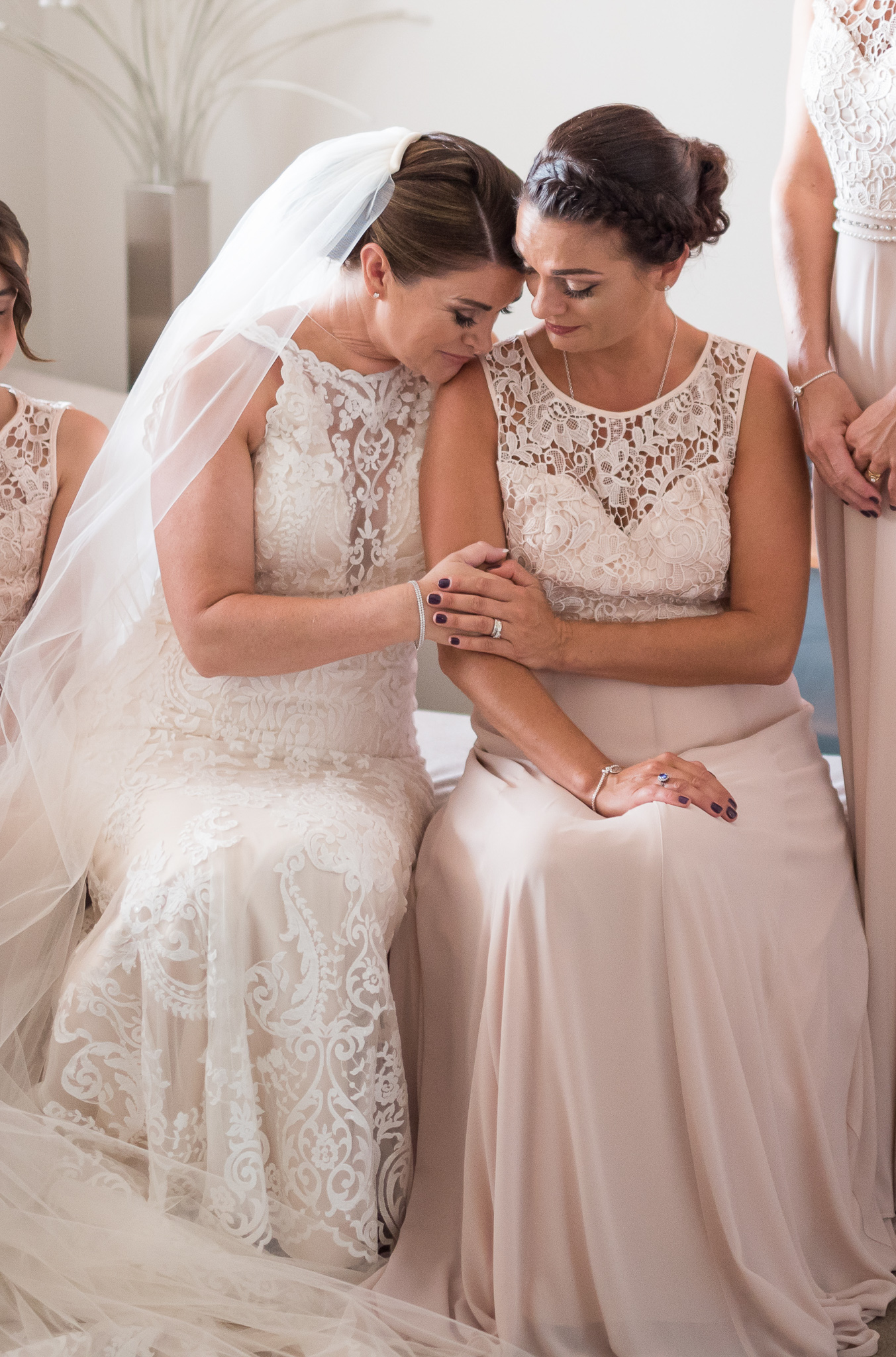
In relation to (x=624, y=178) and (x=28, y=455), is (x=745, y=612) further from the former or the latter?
(x=28, y=455)

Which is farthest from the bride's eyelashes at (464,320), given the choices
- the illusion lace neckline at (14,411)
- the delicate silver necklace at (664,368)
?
the illusion lace neckline at (14,411)

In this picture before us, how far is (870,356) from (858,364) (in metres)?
0.02

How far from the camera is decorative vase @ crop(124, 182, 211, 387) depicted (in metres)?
4.18

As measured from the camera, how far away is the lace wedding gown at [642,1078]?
1606 millimetres

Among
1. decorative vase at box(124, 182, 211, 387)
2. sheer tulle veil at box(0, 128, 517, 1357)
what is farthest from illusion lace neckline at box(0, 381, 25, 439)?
decorative vase at box(124, 182, 211, 387)

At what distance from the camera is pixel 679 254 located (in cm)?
188

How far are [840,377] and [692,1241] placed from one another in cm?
123

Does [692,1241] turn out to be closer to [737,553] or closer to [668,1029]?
[668,1029]

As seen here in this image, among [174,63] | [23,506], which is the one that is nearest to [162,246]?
[174,63]

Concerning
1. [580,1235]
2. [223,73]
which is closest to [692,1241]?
[580,1235]

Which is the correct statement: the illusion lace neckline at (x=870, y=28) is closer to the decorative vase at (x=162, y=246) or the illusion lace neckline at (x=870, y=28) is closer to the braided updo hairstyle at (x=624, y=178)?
the braided updo hairstyle at (x=624, y=178)

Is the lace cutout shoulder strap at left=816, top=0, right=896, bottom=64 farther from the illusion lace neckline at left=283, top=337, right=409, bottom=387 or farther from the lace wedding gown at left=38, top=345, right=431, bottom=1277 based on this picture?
the lace wedding gown at left=38, top=345, right=431, bottom=1277

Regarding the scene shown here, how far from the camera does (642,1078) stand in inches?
64.2

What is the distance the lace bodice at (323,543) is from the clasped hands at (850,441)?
58 cm
